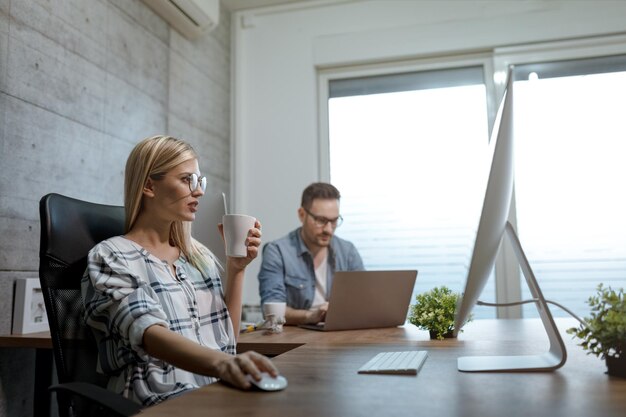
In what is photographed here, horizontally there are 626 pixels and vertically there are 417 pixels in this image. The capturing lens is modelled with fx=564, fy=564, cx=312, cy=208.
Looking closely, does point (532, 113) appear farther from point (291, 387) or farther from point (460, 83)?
point (291, 387)

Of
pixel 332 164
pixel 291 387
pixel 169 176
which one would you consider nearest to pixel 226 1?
pixel 332 164

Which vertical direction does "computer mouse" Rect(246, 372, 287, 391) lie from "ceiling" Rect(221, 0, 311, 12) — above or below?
below

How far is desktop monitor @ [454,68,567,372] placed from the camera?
2.91 feet

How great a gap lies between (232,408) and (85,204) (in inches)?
35.5

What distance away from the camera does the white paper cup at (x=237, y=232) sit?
60.7 inches

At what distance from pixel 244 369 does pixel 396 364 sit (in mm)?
311

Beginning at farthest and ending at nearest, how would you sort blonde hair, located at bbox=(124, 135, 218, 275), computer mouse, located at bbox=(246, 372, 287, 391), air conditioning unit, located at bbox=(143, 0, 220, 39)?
air conditioning unit, located at bbox=(143, 0, 220, 39) → blonde hair, located at bbox=(124, 135, 218, 275) → computer mouse, located at bbox=(246, 372, 287, 391)

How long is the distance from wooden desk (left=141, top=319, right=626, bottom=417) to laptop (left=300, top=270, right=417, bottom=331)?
1.83 feet

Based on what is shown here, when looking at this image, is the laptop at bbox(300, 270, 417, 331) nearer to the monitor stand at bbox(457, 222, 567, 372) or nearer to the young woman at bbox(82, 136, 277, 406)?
the young woman at bbox(82, 136, 277, 406)

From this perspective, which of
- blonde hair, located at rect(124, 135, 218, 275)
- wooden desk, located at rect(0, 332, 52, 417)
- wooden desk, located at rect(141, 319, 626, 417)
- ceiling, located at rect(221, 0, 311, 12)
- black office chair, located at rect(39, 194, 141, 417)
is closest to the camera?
wooden desk, located at rect(141, 319, 626, 417)

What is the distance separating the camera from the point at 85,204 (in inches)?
57.1

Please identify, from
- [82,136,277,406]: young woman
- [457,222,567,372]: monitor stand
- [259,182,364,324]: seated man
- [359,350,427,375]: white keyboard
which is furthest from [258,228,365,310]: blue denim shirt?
[457,222,567,372]: monitor stand

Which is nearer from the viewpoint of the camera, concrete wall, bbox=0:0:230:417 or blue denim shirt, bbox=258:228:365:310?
concrete wall, bbox=0:0:230:417

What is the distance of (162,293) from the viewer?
1.39 meters
